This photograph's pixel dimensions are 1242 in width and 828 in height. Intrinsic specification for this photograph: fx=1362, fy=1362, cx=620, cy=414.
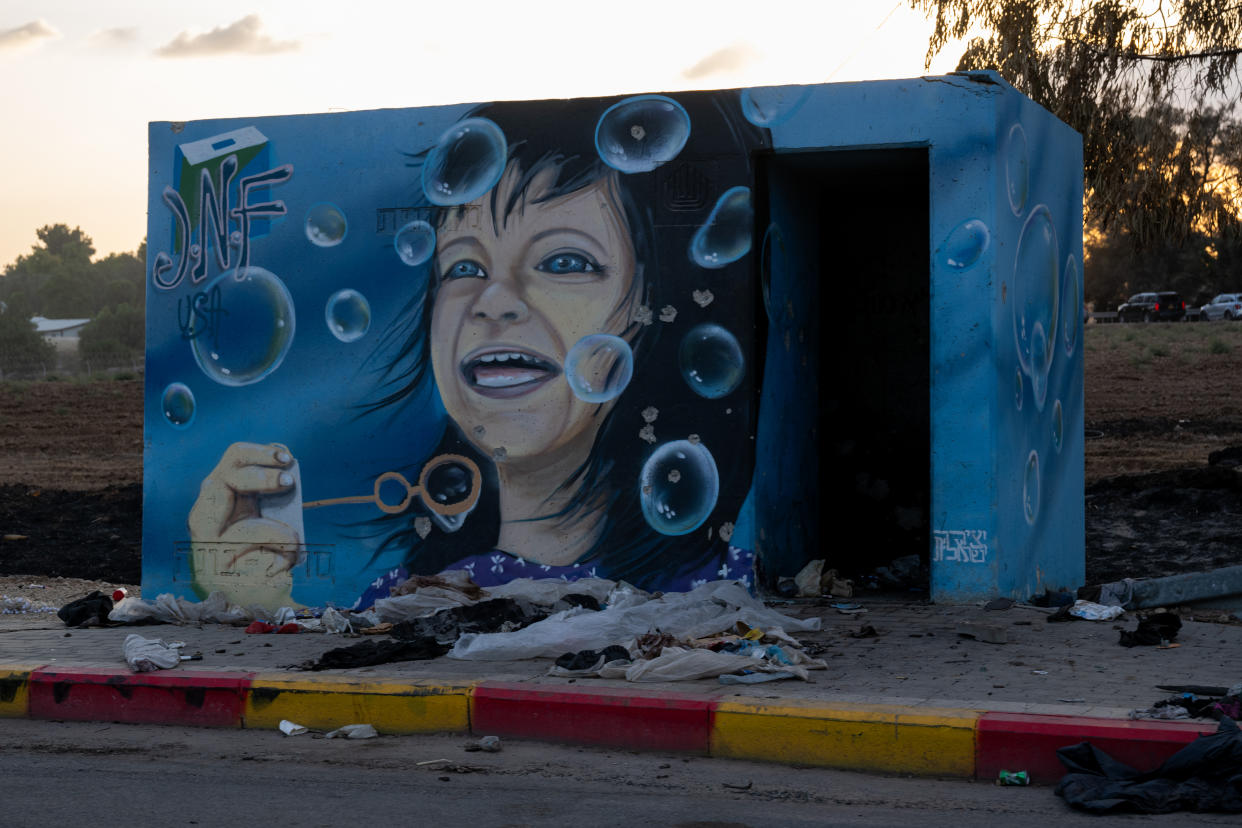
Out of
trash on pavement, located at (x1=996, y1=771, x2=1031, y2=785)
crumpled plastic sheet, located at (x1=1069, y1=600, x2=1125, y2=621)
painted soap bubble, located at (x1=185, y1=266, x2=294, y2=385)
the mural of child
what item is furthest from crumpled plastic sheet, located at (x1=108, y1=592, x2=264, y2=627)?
trash on pavement, located at (x1=996, y1=771, x2=1031, y2=785)

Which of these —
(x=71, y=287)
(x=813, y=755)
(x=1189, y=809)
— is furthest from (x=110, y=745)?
(x=71, y=287)

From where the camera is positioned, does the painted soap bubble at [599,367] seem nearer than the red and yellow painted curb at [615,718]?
No

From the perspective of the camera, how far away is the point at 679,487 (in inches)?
336

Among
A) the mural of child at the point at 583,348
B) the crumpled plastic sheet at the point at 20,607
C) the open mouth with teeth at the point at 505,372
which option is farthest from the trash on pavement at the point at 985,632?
the crumpled plastic sheet at the point at 20,607

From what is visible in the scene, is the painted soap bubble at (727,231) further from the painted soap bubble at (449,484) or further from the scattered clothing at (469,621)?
the scattered clothing at (469,621)

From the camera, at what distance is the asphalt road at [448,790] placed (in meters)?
4.79

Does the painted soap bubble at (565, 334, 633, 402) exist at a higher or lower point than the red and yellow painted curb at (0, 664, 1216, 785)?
higher

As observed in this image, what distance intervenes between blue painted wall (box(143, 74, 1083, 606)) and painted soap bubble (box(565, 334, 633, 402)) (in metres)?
0.02

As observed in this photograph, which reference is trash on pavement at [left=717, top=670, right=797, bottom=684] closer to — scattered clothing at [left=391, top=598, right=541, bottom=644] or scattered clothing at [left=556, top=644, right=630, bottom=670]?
scattered clothing at [left=556, top=644, right=630, bottom=670]

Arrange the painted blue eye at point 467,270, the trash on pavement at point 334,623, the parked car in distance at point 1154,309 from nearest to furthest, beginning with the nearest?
the trash on pavement at point 334,623 < the painted blue eye at point 467,270 < the parked car in distance at point 1154,309

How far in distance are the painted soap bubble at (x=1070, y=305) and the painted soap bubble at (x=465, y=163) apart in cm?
426

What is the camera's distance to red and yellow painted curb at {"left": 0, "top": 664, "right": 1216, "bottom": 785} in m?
5.29

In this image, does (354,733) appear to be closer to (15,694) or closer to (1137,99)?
(15,694)

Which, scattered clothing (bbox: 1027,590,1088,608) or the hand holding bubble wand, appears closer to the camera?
scattered clothing (bbox: 1027,590,1088,608)
